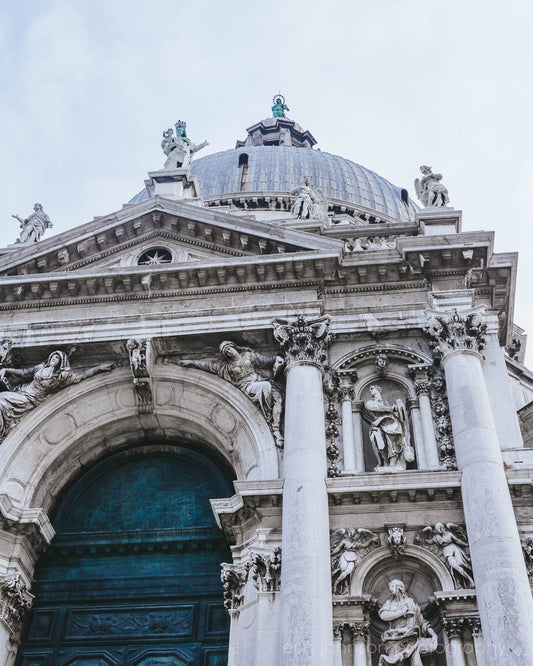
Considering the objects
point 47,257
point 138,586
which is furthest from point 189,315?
point 138,586

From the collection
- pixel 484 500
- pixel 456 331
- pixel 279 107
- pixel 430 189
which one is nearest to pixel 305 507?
pixel 484 500

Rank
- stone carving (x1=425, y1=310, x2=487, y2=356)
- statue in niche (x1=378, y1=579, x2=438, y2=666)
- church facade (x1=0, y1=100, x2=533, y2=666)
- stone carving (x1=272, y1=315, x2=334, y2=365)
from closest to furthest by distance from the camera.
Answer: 1. statue in niche (x1=378, y1=579, x2=438, y2=666)
2. church facade (x1=0, y1=100, x2=533, y2=666)
3. stone carving (x1=425, y1=310, x2=487, y2=356)
4. stone carving (x1=272, y1=315, x2=334, y2=365)

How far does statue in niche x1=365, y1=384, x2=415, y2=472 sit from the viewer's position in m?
12.9

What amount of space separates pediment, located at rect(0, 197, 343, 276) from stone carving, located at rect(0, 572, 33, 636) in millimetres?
6119

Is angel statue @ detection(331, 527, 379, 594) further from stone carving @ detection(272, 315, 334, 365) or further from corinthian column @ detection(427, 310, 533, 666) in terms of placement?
stone carving @ detection(272, 315, 334, 365)

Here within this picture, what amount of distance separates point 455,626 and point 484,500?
1779 mm

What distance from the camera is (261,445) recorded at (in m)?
13.5

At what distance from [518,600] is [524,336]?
13585 mm

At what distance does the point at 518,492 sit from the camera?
12062mm

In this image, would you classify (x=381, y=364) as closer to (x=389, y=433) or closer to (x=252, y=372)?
(x=389, y=433)

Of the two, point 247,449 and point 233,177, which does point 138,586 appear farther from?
point 233,177

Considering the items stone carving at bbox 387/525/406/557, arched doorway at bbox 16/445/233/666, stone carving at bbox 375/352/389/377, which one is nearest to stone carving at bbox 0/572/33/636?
arched doorway at bbox 16/445/233/666

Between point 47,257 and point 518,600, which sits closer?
point 518,600

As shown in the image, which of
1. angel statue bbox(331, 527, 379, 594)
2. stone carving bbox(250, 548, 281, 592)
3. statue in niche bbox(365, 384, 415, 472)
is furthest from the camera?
statue in niche bbox(365, 384, 415, 472)
